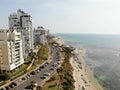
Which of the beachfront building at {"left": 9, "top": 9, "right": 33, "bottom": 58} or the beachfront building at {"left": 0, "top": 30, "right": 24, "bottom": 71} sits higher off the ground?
the beachfront building at {"left": 9, "top": 9, "right": 33, "bottom": 58}

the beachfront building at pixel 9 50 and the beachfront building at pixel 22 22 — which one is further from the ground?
the beachfront building at pixel 22 22

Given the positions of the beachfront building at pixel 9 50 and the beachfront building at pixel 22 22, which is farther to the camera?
the beachfront building at pixel 22 22

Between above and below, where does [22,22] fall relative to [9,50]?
above

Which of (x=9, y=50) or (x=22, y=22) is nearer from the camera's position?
(x=9, y=50)

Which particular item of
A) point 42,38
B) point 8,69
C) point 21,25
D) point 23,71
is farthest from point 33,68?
point 42,38

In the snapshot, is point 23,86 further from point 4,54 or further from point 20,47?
point 20,47

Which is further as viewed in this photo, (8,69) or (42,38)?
(42,38)

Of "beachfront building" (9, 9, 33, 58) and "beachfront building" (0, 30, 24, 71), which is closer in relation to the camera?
"beachfront building" (0, 30, 24, 71)

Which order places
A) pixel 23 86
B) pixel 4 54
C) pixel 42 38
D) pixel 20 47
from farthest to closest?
1. pixel 42 38
2. pixel 20 47
3. pixel 4 54
4. pixel 23 86
